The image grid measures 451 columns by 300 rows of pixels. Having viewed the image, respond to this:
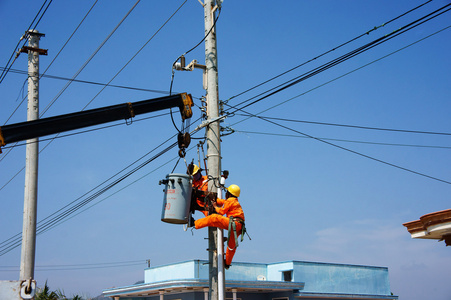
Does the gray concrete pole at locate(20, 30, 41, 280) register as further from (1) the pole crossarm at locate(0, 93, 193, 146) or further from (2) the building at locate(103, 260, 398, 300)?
(2) the building at locate(103, 260, 398, 300)

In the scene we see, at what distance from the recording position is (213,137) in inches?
405

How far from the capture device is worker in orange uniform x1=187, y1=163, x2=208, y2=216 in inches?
391

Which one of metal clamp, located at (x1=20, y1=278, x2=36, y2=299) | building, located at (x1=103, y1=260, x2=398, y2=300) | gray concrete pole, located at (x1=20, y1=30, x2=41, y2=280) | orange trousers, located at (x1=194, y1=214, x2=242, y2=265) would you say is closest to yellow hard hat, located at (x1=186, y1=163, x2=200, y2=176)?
orange trousers, located at (x1=194, y1=214, x2=242, y2=265)

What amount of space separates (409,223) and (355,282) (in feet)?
64.2

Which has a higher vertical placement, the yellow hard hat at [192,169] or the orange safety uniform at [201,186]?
Result: the yellow hard hat at [192,169]

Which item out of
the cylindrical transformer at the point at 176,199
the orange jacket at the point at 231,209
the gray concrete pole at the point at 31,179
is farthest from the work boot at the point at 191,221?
the gray concrete pole at the point at 31,179

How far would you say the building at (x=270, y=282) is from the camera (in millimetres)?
22033

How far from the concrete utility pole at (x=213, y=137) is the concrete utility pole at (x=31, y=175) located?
558 cm

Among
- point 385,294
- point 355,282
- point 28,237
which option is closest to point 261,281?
point 355,282

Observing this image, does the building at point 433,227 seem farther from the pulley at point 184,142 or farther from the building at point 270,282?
the building at point 270,282

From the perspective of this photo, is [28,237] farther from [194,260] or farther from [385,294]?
[385,294]

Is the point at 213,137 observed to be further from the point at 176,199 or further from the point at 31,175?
the point at 31,175

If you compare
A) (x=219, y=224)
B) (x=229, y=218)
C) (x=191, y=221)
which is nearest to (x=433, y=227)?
(x=229, y=218)

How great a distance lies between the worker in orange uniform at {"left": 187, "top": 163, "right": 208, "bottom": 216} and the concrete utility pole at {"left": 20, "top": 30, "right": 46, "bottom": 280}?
518 centimetres
